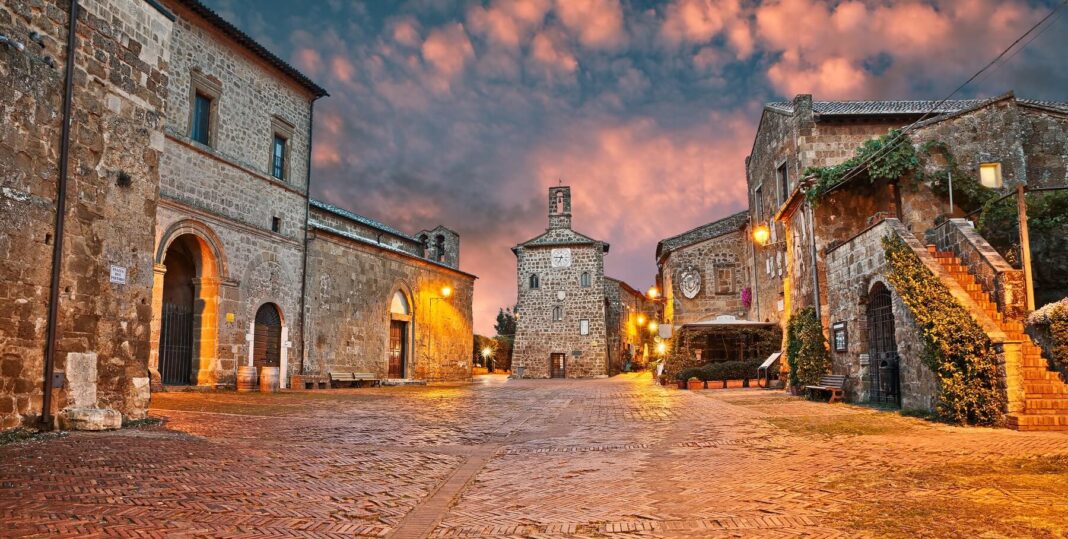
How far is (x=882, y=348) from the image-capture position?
1316 cm

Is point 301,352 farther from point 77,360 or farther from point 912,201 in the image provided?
point 912,201

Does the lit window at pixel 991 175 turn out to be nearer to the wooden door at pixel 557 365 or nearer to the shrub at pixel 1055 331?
the shrub at pixel 1055 331

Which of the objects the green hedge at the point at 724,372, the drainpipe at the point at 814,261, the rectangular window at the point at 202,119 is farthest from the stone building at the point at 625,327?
the rectangular window at the point at 202,119

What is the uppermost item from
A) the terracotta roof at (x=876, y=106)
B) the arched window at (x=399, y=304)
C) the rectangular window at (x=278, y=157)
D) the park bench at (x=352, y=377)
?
the terracotta roof at (x=876, y=106)

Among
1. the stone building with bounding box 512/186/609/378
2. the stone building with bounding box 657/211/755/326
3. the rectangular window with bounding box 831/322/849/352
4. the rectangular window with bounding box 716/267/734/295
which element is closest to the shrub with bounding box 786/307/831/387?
the rectangular window with bounding box 831/322/849/352

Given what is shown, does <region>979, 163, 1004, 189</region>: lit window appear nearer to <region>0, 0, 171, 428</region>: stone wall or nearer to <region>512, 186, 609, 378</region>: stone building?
<region>0, 0, 171, 428</region>: stone wall

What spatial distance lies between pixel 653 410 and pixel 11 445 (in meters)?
9.95

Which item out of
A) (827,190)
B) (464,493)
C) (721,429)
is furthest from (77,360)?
(827,190)

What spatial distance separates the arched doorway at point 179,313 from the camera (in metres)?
17.9

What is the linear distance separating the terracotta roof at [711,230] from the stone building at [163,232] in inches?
432

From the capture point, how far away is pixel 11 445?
265 inches

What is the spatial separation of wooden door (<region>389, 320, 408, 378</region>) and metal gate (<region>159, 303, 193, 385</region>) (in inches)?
366

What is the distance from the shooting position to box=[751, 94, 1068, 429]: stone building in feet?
33.1

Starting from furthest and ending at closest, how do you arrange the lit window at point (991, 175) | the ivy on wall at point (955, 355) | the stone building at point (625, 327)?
the stone building at point (625, 327), the lit window at point (991, 175), the ivy on wall at point (955, 355)
